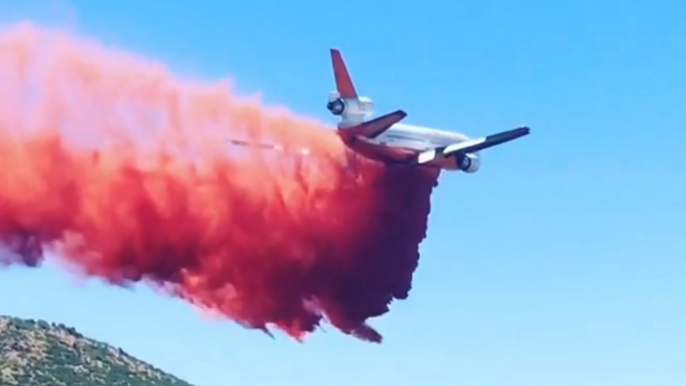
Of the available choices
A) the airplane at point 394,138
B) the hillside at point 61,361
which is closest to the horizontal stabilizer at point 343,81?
the airplane at point 394,138

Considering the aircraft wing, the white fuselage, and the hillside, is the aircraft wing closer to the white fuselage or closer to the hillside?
the white fuselage

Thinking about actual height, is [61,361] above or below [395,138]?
above

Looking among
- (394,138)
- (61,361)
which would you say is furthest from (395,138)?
(61,361)

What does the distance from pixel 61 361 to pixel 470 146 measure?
78.5 meters

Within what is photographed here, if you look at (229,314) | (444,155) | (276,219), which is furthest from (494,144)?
(229,314)

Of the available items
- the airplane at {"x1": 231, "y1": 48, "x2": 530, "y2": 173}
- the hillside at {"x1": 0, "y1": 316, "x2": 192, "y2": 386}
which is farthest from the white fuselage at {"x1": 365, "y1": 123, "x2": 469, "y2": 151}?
the hillside at {"x1": 0, "y1": 316, "x2": 192, "y2": 386}

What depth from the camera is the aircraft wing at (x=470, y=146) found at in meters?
106

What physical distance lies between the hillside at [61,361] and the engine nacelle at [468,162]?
66.3 metres

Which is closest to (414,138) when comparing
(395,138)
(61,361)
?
(395,138)

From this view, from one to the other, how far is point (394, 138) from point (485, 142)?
7346mm

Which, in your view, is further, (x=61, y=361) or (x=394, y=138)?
(x=61, y=361)

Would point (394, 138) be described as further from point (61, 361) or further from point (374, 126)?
point (61, 361)

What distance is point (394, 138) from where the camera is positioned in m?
104

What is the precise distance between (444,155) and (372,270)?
396 inches
